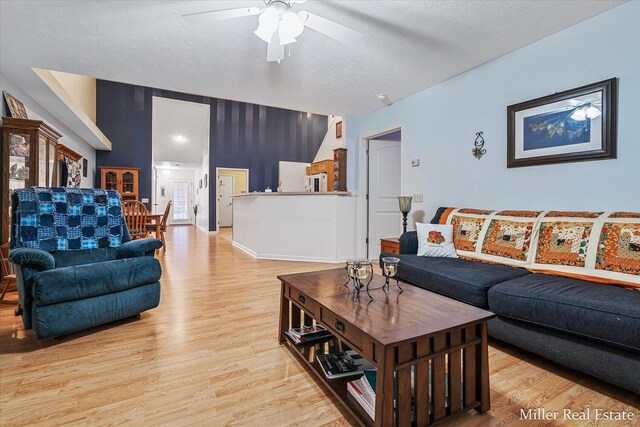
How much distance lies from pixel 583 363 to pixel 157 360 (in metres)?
2.29

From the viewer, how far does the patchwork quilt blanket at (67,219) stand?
2262mm

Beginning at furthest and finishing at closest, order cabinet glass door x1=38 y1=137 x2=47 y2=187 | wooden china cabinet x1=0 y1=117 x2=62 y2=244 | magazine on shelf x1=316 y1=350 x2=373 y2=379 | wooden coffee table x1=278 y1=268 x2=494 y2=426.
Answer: cabinet glass door x1=38 y1=137 x2=47 y2=187
wooden china cabinet x1=0 y1=117 x2=62 y2=244
magazine on shelf x1=316 y1=350 x2=373 y2=379
wooden coffee table x1=278 y1=268 x2=494 y2=426

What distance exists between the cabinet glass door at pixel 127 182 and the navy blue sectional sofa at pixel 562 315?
755 centimetres

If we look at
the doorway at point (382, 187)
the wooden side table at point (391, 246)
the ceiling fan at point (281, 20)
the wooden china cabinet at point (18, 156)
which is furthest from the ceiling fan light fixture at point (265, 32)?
the doorway at point (382, 187)

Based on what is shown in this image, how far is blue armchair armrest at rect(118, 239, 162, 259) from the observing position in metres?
2.46

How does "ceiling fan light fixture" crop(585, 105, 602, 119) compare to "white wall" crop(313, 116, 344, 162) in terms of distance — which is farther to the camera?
"white wall" crop(313, 116, 344, 162)

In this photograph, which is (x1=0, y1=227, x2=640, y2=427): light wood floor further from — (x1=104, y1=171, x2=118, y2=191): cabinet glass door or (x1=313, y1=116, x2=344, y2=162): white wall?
(x1=313, y1=116, x2=344, y2=162): white wall

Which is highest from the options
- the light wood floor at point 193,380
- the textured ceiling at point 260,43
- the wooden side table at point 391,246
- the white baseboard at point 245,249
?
the textured ceiling at point 260,43

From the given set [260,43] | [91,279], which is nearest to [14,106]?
[91,279]

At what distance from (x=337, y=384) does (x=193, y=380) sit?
0.76 meters

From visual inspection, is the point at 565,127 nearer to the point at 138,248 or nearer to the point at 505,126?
the point at 505,126

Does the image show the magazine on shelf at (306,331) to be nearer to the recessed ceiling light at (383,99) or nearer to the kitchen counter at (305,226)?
the kitchen counter at (305,226)

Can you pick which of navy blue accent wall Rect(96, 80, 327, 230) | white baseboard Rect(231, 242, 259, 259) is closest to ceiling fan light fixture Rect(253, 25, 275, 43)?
white baseboard Rect(231, 242, 259, 259)

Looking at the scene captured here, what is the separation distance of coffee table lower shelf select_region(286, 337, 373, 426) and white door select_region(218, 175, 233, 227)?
8.58 m
